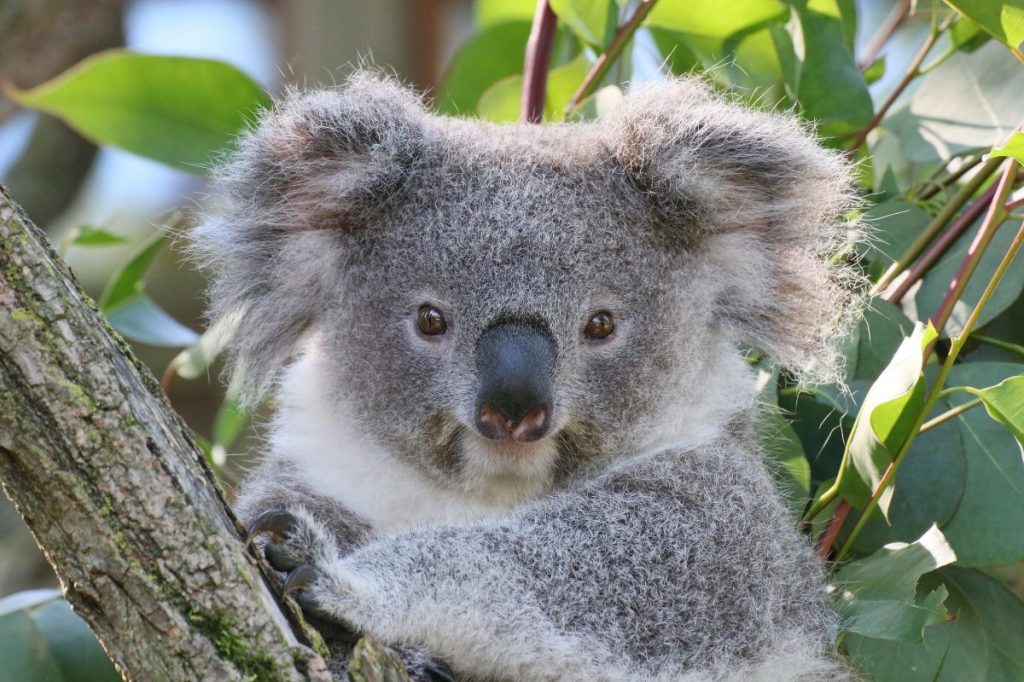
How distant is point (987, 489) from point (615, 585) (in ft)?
2.36

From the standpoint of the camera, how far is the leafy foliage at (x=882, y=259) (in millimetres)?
2008

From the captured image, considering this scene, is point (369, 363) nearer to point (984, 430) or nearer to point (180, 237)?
point (180, 237)

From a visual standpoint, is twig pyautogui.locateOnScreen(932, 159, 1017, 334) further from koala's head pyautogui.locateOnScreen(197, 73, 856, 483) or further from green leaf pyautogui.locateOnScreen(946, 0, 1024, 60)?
koala's head pyautogui.locateOnScreen(197, 73, 856, 483)

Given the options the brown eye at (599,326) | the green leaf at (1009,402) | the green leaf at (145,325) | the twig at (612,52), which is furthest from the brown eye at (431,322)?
the green leaf at (145,325)

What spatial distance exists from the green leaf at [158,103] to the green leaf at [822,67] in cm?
131

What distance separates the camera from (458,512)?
7.63ft

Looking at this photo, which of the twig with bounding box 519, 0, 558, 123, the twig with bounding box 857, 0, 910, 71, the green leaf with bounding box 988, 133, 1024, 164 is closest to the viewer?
the green leaf with bounding box 988, 133, 1024, 164

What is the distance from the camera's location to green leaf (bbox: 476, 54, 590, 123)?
3.08 m

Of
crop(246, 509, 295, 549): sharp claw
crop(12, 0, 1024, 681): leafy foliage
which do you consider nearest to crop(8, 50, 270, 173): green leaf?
crop(12, 0, 1024, 681): leafy foliage

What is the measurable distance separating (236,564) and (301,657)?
0.51ft

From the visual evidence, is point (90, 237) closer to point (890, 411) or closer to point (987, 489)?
point (890, 411)

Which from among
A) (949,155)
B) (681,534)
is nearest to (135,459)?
(681,534)

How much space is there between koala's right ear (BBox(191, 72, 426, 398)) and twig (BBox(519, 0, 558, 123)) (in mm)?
296

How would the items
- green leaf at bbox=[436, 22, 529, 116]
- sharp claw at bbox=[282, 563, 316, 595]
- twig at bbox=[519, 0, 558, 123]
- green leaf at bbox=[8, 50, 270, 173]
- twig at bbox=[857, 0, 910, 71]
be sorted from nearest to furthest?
sharp claw at bbox=[282, 563, 316, 595] < twig at bbox=[519, 0, 558, 123] < twig at bbox=[857, 0, 910, 71] < green leaf at bbox=[8, 50, 270, 173] < green leaf at bbox=[436, 22, 529, 116]
